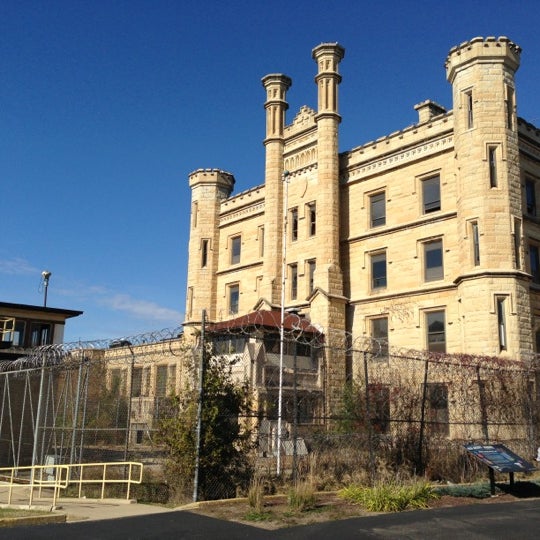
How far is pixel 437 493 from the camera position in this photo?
49.9 ft

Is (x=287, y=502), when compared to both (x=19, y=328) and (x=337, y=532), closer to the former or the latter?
(x=337, y=532)

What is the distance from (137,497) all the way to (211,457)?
2.79 meters

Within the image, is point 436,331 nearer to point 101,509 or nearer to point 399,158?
point 399,158

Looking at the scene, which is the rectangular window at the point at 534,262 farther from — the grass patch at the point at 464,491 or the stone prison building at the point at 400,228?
the grass patch at the point at 464,491

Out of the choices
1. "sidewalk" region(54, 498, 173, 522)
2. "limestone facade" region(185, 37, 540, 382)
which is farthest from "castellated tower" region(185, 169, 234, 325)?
"sidewalk" region(54, 498, 173, 522)

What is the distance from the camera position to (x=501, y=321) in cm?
2784

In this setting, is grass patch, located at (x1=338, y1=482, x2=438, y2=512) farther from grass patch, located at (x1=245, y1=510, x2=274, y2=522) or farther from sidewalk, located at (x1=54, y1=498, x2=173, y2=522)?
sidewalk, located at (x1=54, y1=498, x2=173, y2=522)

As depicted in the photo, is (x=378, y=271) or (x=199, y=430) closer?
(x=199, y=430)

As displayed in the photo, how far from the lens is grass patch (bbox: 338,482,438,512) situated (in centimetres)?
1365

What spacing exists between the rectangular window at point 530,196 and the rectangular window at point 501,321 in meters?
7.05

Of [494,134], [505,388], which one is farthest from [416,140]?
[505,388]

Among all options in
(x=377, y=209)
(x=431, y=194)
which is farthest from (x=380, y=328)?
(x=431, y=194)

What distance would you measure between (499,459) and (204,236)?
32.9 metres

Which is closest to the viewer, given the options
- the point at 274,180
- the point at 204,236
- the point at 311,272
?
the point at 311,272
